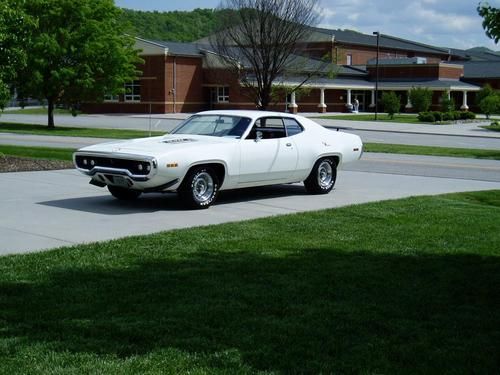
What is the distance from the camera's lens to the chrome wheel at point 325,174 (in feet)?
46.6

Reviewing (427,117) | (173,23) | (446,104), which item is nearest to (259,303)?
(427,117)

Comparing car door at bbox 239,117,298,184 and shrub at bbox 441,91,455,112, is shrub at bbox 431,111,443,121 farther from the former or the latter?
car door at bbox 239,117,298,184

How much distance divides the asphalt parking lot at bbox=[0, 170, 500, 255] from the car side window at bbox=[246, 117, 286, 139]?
108 centimetres

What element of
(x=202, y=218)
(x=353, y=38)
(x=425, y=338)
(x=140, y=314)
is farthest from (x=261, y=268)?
(x=353, y=38)

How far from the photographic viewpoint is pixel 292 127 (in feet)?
45.2

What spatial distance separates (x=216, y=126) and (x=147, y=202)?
1.70m

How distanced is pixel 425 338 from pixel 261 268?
7.98ft

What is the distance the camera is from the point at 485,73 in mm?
80438

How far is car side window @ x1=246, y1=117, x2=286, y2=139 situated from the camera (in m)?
13.0

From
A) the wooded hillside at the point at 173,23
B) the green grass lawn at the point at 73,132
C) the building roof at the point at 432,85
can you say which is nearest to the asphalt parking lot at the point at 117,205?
the green grass lawn at the point at 73,132

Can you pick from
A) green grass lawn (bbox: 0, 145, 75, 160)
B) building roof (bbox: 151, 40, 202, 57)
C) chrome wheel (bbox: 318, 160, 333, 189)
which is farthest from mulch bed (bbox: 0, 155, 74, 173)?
building roof (bbox: 151, 40, 202, 57)

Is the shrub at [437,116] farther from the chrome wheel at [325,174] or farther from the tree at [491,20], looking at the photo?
the tree at [491,20]

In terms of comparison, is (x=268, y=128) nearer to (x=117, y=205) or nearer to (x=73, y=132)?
(x=117, y=205)

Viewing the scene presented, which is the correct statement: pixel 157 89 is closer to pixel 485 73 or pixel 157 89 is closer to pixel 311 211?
pixel 485 73
